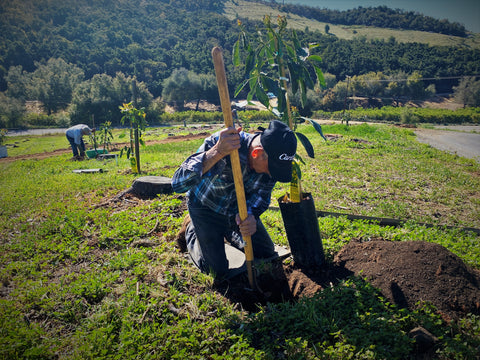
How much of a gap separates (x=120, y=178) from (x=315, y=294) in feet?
21.9

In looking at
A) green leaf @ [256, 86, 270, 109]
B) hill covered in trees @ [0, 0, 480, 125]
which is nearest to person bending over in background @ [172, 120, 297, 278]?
green leaf @ [256, 86, 270, 109]

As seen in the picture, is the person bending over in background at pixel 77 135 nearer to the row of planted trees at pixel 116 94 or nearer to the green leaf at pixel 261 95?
the green leaf at pixel 261 95

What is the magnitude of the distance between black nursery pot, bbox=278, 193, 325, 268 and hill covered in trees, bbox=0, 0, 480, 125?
43.8 metres

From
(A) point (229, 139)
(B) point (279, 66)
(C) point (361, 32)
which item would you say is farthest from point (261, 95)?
(C) point (361, 32)

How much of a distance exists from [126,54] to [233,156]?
84.9m

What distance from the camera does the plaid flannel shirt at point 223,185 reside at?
2.90 m

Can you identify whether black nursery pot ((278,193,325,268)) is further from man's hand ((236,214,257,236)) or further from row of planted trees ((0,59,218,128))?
row of planted trees ((0,59,218,128))

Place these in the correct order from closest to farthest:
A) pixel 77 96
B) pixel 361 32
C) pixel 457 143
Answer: pixel 457 143, pixel 77 96, pixel 361 32

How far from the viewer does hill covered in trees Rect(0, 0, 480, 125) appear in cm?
5081

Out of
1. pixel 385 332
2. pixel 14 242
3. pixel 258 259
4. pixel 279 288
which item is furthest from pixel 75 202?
pixel 385 332

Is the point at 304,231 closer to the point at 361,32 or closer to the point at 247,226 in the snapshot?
the point at 247,226

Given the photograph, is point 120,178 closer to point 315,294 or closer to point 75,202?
point 75,202

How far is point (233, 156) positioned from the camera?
2.58 meters

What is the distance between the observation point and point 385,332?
2088 mm
